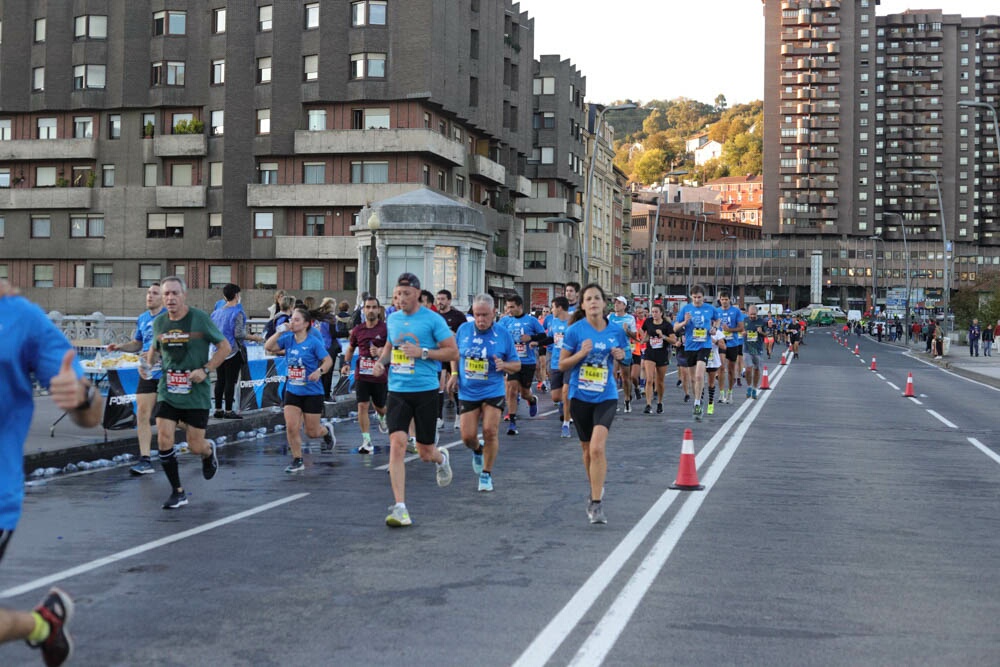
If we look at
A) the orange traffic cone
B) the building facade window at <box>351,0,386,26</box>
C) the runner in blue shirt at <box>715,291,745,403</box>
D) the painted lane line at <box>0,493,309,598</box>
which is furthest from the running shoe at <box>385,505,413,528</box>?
the building facade window at <box>351,0,386,26</box>

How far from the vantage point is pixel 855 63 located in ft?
501

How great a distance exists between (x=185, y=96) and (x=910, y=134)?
13468cm

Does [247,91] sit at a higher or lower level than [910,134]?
lower

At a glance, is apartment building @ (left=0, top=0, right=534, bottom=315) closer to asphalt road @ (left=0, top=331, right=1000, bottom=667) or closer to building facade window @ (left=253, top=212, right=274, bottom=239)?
building facade window @ (left=253, top=212, right=274, bottom=239)

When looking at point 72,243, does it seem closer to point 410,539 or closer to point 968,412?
point 968,412

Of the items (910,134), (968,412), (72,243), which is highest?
(910,134)

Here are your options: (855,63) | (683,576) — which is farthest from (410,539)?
(855,63)

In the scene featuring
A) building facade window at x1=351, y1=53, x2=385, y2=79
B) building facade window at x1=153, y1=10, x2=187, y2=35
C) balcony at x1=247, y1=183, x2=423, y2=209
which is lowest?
balcony at x1=247, y1=183, x2=423, y2=209

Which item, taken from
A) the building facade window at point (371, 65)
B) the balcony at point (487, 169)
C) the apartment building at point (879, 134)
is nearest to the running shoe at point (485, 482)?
the building facade window at point (371, 65)

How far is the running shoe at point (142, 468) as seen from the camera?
11.8 metres

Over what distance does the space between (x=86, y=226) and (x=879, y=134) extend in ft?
446

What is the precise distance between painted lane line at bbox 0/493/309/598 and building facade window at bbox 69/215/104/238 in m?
55.5

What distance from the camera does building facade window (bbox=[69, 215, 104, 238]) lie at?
202ft

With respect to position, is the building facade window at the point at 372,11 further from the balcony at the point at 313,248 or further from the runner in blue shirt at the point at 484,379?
the runner in blue shirt at the point at 484,379
